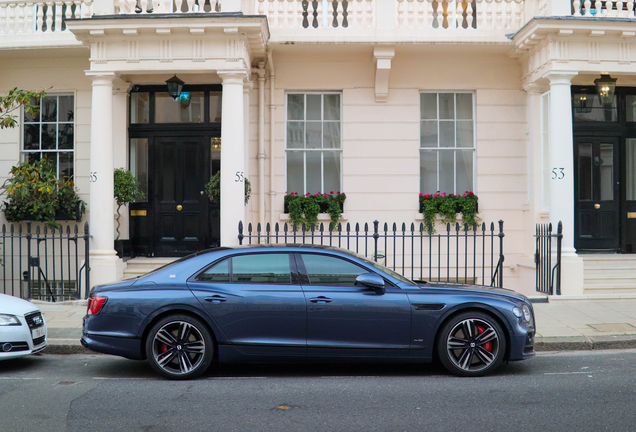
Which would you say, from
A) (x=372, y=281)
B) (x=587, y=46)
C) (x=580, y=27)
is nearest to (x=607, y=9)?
(x=587, y=46)

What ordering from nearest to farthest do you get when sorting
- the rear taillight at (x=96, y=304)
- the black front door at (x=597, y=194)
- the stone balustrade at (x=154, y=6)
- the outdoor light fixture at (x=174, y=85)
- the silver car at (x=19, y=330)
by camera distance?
the rear taillight at (x=96, y=304)
the silver car at (x=19, y=330)
the stone balustrade at (x=154, y=6)
the outdoor light fixture at (x=174, y=85)
the black front door at (x=597, y=194)

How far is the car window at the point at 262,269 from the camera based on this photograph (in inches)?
256

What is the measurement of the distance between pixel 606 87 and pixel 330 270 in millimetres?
8724

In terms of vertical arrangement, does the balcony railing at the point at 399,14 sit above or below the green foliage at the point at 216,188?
above

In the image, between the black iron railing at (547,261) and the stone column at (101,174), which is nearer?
the black iron railing at (547,261)

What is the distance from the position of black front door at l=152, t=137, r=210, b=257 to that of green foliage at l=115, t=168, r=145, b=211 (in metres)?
0.80

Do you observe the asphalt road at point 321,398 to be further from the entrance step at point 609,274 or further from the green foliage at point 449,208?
the green foliage at point 449,208

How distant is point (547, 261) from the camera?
11078mm

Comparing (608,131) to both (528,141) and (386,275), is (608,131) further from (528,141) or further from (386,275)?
(386,275)

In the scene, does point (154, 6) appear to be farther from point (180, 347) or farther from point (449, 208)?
point (180, 347)

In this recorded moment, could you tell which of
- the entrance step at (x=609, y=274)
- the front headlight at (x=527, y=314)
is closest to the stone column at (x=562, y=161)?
the entrance step at (x=609, y=274)

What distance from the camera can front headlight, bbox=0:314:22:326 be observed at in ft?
22.4

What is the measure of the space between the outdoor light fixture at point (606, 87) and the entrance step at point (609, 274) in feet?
10.6

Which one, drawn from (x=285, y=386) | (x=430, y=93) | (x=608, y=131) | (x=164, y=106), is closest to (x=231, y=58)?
(x=164, y=106)
